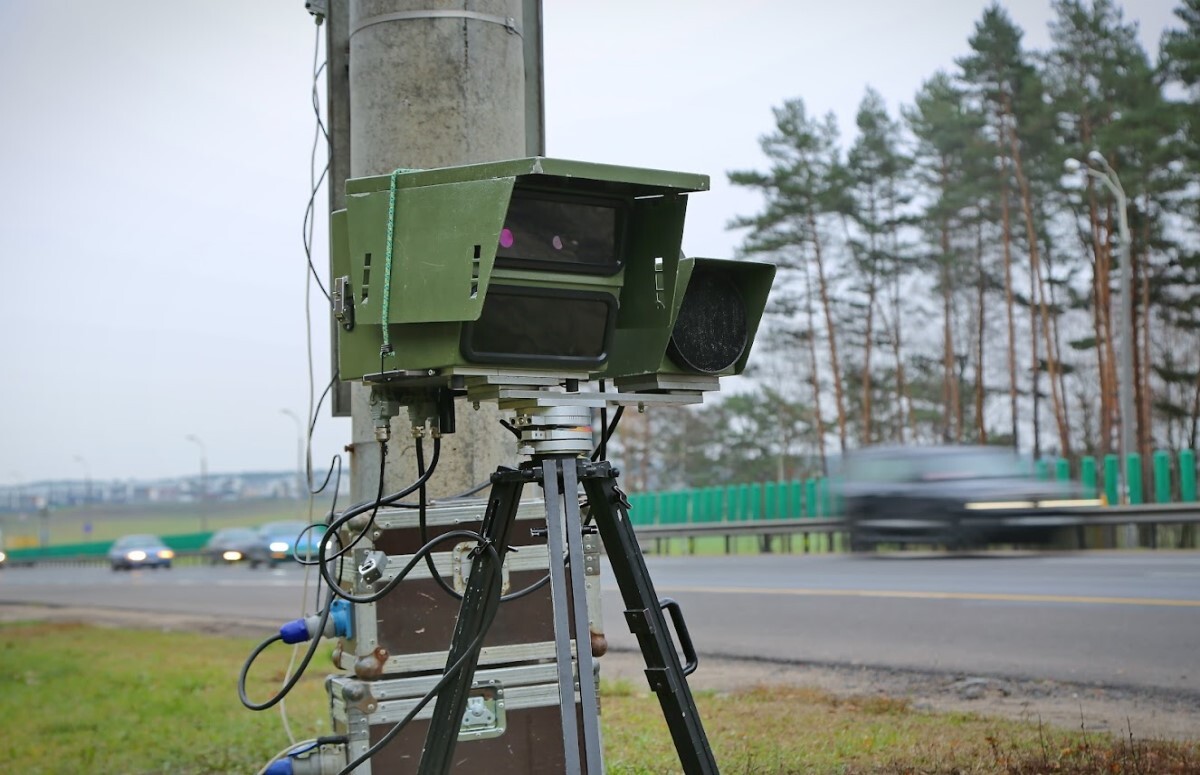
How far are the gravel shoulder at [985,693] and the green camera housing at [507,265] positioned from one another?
3341 mm

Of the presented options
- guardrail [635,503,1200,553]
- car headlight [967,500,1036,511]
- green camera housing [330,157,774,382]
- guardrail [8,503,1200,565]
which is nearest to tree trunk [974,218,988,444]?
guardrail [8,503,1200,565]

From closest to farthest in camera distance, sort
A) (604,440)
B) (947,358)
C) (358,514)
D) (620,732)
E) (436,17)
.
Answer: (604,440) → (358,514) → (436,17) → (620,732) → (947,358)

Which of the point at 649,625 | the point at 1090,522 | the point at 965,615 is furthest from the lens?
the point at 1090,522

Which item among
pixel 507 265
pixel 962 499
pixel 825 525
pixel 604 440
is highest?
pixel 507 265

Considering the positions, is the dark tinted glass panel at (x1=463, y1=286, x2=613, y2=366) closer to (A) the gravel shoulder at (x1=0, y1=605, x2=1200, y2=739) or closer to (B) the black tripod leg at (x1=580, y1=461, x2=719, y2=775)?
(B) the black tripod leg at (x1=580, y1=461, x2=719, y2=775)

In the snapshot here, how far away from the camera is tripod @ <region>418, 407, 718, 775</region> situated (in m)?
3.25

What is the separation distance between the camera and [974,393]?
145 feet

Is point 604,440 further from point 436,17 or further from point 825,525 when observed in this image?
point 825,525

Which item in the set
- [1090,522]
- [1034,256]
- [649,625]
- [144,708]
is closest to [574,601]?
[649,625]

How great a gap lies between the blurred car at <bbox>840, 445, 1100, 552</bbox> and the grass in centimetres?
924

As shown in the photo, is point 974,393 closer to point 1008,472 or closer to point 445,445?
point 1008,472

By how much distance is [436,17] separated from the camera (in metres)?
4.92

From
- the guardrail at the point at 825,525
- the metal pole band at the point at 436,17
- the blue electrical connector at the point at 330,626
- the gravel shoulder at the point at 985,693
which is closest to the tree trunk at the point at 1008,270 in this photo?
the guardrail at the point at 825,525

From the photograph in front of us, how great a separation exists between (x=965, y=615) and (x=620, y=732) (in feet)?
17.1
